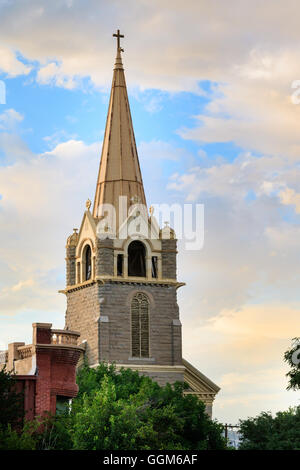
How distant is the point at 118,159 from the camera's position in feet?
372

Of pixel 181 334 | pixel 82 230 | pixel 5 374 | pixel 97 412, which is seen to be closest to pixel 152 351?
pixel 181 334

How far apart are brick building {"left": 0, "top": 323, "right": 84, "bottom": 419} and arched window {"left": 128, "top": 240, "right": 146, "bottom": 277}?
137 ft

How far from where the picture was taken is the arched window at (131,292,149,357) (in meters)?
111

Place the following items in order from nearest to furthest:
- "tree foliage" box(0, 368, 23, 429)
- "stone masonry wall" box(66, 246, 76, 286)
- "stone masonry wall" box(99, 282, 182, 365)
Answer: "tree foliage" box(0, 368, 23, 429)
"stone masonry wall" box(99, 282, 182, 365)
"stone masonry wall" box(66, 246, 76, 286)

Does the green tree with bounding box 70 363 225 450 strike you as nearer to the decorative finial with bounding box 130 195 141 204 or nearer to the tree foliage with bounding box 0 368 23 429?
the tree foliage with bounding box 0 368 23 429

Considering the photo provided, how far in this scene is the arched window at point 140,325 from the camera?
A: 11062 cm

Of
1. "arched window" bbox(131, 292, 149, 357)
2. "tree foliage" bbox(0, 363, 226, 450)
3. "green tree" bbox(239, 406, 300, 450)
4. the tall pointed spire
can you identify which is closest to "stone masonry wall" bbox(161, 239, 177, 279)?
"arched window" bbox(131, 292, 149, 357)

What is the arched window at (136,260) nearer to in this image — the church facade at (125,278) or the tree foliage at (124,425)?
the church facade at (125,278)

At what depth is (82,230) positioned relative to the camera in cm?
11369

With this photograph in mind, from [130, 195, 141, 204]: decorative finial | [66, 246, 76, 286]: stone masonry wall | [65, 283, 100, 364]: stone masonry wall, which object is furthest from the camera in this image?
[66, 246, 76, 286]: stone masonry wall
